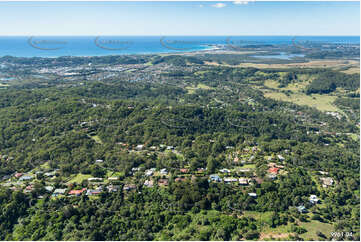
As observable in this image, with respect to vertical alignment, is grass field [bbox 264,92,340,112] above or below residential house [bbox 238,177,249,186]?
above

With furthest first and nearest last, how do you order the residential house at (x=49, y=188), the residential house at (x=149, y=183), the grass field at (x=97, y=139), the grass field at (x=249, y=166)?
the grass field at (x=97, y=139)
the grass field at (x=249, y=166)
the residential house at (x=149, y=183)
the residential house at (x=49, y=188)

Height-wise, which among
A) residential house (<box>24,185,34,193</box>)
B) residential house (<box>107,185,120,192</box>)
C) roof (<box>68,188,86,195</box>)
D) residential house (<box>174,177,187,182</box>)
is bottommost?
roof (<box>68,188,86,195</box>)

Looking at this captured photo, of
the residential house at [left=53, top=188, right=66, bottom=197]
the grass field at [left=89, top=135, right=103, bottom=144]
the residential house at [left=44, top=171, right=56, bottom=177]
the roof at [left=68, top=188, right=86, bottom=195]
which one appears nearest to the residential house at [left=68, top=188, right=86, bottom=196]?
the roof at [left=68, top=188, right=86, bottom=195]

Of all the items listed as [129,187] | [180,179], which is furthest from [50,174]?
[180,179]

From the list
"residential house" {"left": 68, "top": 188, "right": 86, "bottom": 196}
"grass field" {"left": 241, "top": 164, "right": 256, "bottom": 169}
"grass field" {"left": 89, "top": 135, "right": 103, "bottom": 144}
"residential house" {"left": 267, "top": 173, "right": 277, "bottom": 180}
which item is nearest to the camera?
"residential house" {"left": 68, "top": 188, "right": 86, "bottom": 196}

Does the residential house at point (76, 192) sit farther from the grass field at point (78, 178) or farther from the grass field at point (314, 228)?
the grass field at point (314, 228)

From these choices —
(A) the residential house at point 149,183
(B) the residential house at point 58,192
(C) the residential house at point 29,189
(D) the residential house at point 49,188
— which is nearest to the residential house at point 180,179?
(A) the residential house at point 149,183

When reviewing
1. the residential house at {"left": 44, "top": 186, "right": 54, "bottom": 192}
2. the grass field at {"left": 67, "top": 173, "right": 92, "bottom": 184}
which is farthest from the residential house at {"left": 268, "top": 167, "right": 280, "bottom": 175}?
the residential house at {"left": 44, "top": 186, "right": 54, "bottom": 192}

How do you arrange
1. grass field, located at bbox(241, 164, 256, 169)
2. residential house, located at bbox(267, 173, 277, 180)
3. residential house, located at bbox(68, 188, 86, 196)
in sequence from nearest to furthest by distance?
residential house, located at bbox(68, 188, 86, 196) → residential house, located at bbox(267, 173, 277, 180) → grass field, located at bbox(241, 164, 256, 169)

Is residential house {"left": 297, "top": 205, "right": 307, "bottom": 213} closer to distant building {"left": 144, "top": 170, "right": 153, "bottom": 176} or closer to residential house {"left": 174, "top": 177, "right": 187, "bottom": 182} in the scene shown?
residential house {"left": 174, "top": 177, "right": 187, "bottom": 182}

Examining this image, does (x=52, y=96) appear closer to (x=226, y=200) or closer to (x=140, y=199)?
(x=140, y=199)

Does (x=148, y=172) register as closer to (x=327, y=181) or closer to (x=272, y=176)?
(x=272, y=176)

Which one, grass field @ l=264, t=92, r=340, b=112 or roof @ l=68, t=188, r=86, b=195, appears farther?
grass field @ l=264, t=92, r=340, b=112
